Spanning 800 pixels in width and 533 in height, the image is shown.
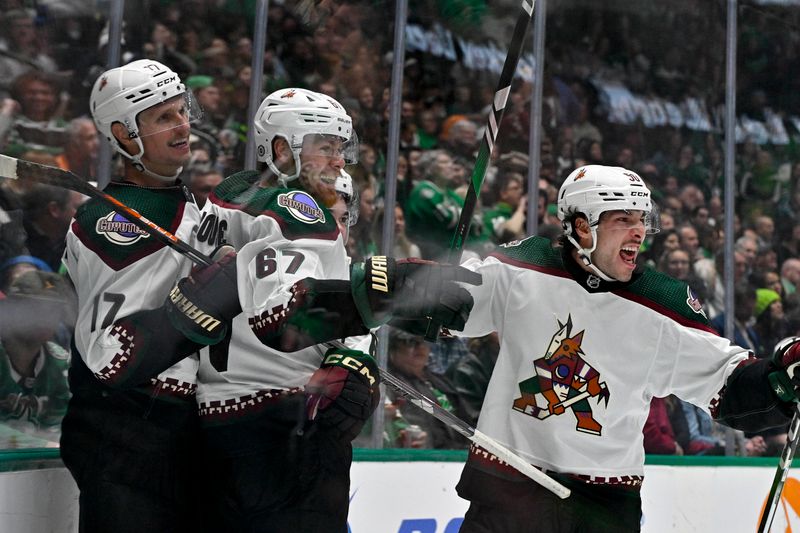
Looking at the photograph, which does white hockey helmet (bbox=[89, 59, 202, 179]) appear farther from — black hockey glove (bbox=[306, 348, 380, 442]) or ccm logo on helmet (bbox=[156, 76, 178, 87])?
black hockey glove (bbox=[306, 348, 380, 442])

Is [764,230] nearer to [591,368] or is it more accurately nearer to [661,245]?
[661,245]

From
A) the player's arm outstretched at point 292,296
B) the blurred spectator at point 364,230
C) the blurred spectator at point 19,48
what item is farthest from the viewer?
the blurred spectator at point 364,230

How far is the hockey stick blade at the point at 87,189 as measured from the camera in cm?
241

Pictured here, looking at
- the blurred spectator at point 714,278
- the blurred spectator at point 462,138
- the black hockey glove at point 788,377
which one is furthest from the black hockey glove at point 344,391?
the blurred spectator at point 714,278

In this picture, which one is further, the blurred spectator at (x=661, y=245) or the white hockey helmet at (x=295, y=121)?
the blurred spectator at (x=661, y=245)

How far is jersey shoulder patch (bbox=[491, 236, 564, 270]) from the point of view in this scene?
2.83 metres

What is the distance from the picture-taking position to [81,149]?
9.93 feet

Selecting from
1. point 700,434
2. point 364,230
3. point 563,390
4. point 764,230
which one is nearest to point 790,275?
point 764,230

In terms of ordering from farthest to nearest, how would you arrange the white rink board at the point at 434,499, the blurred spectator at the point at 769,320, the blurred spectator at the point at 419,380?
the blurred spectator at the point at 769,320
the blurred spectator at the point at 419,380
the white rink board at the point at 434,499

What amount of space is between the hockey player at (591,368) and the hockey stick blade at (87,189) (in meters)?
0.72

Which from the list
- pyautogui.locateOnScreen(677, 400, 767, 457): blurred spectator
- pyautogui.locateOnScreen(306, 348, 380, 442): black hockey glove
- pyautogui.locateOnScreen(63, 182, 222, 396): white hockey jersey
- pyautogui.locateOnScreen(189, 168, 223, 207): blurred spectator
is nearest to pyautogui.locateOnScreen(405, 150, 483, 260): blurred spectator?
pyautogui.locateOnScreen(189, 168, 223, 207): blurred spectator

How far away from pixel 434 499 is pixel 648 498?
2.77ft

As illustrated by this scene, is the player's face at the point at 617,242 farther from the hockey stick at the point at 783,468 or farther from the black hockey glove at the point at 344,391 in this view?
the black hockey glove at the point at 344,391

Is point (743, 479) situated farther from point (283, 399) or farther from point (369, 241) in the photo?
point (283, 399)
